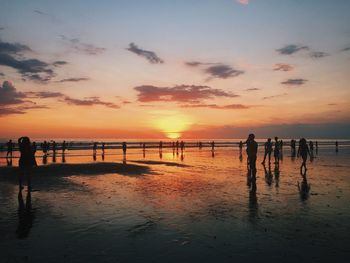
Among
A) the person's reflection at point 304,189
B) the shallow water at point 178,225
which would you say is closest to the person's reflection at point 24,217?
the shallow water at point 178,225

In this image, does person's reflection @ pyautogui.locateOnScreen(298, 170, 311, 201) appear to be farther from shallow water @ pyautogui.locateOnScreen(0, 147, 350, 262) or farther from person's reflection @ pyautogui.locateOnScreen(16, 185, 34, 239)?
person's reflection @ pyautogui.locateOnScreen(16, 185, 34, 239)

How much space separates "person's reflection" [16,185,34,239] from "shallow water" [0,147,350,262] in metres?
0.11

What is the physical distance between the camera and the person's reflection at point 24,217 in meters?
8.69

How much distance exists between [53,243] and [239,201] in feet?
24.7

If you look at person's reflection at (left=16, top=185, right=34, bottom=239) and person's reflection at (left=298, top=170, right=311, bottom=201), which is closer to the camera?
person's reflection at (left=16, top=185, right=34, bottom=239)

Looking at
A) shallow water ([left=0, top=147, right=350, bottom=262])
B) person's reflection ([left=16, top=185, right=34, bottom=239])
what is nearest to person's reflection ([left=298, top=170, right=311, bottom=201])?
shallow water ([left=0, top=147, right=350, bottom=262])

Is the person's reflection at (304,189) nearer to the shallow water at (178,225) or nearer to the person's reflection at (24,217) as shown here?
the shallow water at (178,225)

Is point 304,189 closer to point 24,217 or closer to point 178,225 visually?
point 178,225

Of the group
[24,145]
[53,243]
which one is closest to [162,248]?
[53,243]

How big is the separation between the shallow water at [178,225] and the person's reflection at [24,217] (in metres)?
0.11

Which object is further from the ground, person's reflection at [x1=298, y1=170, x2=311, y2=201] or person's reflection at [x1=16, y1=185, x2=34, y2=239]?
person's reflection at [x1=16, y1=185, x2=34, y2=239]

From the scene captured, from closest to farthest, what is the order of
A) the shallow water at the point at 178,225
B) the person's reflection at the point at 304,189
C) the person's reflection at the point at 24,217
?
the shallow water at the point at 178,225 < the person's reflection at the point at 24,217 < the person's reflection at the point at 304,189

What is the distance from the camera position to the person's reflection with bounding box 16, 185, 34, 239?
8.69 metres

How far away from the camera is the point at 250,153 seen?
1981 centimetres
